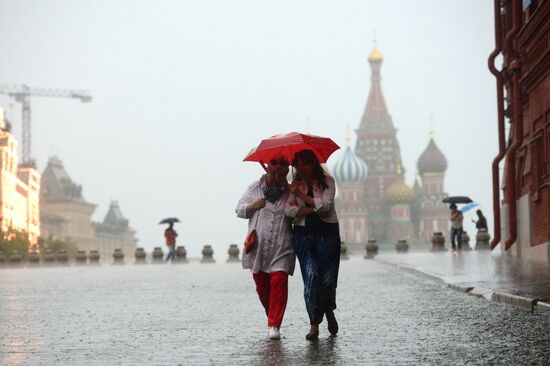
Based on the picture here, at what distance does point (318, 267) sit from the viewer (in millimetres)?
11844

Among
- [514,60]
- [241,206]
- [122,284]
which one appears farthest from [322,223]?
[514,60]

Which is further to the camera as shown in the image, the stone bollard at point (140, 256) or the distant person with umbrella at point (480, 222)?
the stone bollard at point (140, 256)

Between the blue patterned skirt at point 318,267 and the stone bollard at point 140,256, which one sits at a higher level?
the stone bollard at point 140,256

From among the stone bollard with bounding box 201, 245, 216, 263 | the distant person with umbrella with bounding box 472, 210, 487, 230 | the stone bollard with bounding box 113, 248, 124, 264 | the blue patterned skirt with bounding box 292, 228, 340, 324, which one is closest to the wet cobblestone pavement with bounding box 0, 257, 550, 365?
the blue patterned skirt with bounding box 292, 228, 340, 324

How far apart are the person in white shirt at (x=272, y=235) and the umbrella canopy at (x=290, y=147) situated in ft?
0.41

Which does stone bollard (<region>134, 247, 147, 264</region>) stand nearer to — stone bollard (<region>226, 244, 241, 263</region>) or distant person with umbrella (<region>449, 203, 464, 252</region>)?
stone bollard (<region>226, 244, 241, 263</region>)

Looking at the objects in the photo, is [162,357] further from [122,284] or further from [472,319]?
[122,284]

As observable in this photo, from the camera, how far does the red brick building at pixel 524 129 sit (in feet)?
92.4

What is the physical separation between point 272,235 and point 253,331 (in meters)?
1.55

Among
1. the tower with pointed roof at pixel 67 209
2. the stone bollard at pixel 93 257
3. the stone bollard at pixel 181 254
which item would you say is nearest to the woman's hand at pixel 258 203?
the stone bollard at pixel 181 254

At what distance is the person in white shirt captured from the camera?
467 inches

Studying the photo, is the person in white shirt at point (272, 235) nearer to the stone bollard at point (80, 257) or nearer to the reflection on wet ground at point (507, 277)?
the reflection on wet ground at point (507, 277)

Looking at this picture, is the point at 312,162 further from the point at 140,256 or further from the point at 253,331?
the point at 140,256

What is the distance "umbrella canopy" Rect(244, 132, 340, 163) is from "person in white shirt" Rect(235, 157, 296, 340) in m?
0.12
